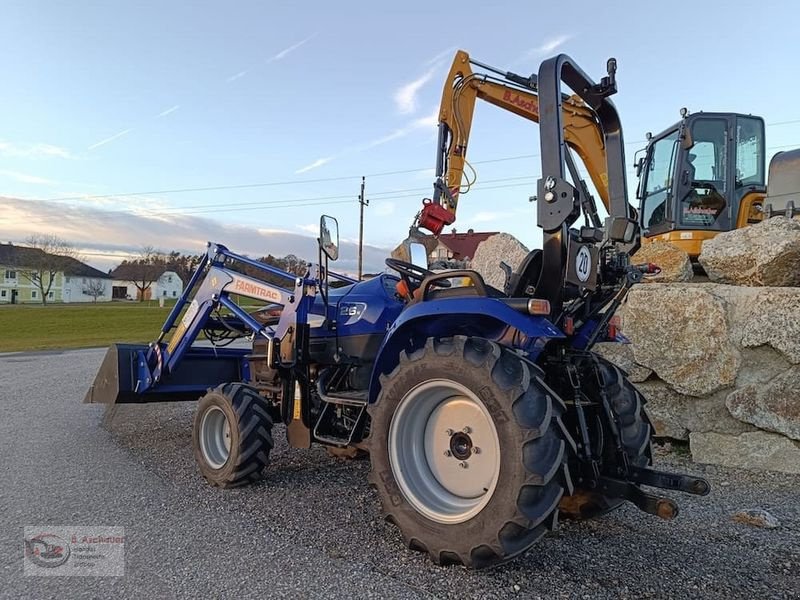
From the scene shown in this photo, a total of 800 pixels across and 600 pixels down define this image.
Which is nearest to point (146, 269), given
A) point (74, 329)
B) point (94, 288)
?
point (94, 288)

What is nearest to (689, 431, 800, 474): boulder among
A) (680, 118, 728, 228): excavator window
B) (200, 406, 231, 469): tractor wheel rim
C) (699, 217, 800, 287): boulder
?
(699, 217, 800, 287): boulder

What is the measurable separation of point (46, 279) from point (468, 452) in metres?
87.6

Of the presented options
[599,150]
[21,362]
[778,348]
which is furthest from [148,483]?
[21,362]

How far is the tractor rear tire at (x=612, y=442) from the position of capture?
3.62 m

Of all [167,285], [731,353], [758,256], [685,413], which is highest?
[167,285]

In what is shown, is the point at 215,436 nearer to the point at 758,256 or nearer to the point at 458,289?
the point at 458,289

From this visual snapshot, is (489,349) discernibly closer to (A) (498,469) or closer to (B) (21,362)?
(A) (498,469)

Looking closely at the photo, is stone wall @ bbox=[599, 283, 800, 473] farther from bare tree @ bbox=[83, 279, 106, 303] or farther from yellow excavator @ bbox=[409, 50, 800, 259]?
bare tree @ bbox=[83, 279, 106, 303]

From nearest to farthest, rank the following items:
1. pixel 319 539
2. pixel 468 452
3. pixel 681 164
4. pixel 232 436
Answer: pixel 468 452 → pixel 319 539 → pixel 232 436 → pixel 681 164

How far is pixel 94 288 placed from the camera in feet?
295

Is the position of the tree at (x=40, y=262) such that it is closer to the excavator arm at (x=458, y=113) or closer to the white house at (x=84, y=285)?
the white house at (x=84, y=285)

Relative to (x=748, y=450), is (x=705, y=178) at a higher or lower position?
higher

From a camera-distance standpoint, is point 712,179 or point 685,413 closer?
point 685,413

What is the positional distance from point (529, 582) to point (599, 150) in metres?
6.22
